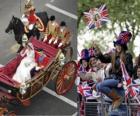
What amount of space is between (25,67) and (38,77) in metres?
0.21

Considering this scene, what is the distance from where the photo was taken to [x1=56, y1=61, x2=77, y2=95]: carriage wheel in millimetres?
7605

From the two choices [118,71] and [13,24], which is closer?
[13,24]

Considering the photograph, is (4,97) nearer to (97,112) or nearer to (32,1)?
(32,1)

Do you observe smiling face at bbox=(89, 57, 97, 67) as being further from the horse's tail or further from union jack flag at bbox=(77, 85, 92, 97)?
the horse's tail

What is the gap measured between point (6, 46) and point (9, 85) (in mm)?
498

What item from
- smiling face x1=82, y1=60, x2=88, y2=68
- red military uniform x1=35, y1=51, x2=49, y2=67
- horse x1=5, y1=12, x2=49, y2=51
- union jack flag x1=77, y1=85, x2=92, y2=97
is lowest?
union jack flag x1=77, y1=85, x2=92, y2=97

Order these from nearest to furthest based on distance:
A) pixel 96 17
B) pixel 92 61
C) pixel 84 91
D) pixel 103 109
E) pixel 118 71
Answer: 1. pixel 118 71
2. pixel 103 109
3. pixel 96 17
4. pixel 84 91
5. pixel 92 61

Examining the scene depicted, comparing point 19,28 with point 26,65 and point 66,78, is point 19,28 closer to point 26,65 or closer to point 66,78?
point 26,65

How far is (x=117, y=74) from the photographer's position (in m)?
8.07

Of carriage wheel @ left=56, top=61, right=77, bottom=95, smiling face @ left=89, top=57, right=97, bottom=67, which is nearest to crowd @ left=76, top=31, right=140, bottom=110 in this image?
carriage wheel @ left=56, top=61, right=77, bottom=95

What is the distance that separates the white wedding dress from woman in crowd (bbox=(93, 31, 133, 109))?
102 centimetres

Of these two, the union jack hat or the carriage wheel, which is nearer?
the carriage wheel

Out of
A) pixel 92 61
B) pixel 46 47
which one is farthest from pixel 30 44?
pixel 92 61

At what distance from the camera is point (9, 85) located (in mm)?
7516
